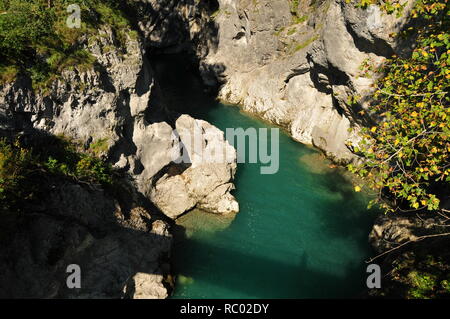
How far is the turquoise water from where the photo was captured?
57.6 feet

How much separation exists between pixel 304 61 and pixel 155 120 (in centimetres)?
1701

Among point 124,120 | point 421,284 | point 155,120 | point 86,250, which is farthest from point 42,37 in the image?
point 421,284

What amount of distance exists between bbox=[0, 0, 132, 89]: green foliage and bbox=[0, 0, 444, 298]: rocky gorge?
0.47 m

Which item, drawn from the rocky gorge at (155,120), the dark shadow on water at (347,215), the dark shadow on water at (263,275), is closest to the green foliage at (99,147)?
the rocky gorge at (155,120)

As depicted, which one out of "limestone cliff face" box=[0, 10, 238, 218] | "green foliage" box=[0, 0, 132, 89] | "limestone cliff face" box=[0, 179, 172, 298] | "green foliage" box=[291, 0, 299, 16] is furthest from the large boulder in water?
"green foliage" box=[291, 0, 299, 16]

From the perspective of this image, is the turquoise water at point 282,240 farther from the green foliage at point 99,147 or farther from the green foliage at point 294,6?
the green foliage at point 294,6

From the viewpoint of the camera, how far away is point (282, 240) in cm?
2055

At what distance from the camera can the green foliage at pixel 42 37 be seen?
15.5 meters

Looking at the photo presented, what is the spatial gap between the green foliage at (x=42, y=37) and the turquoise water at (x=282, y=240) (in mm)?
11611

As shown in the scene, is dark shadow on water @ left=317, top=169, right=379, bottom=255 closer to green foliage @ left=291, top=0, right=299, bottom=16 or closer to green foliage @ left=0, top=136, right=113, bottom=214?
green foliage @ left=0, top=136, right=113, bottom=214

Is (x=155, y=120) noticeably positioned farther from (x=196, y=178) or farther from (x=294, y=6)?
(x=294, y=6)
